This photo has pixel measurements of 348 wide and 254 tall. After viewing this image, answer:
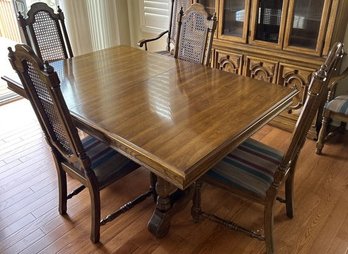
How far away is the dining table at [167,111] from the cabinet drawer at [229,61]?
0.81 m

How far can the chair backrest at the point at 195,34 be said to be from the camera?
218 cm

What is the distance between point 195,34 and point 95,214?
1.44 meters

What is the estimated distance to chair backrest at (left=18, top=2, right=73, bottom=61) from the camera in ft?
7.45

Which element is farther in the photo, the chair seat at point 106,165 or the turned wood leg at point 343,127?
the turned wood leg at point 343,127

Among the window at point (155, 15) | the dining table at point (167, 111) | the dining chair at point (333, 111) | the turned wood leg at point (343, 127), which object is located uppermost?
the window at point (155, 15)

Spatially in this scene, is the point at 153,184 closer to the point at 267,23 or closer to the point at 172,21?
the point at 267,23

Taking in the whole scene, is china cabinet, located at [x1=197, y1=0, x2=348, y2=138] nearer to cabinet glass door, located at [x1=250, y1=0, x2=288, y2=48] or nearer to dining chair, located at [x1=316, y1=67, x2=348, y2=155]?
cabinet glass door, located at [x1=250, y1=0, x2=288, y2=48]

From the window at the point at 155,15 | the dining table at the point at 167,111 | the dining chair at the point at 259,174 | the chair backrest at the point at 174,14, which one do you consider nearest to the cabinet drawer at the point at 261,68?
the dining table at the point at 167,111

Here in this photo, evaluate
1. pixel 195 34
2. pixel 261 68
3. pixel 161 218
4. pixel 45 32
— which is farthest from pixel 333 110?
pixel 45 32

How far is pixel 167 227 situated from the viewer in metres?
1.72

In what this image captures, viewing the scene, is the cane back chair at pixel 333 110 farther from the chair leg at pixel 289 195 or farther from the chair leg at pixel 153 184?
the chair leg at pixel 153 184

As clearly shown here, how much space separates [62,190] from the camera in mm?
1839

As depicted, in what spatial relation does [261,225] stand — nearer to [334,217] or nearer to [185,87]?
[334,217]

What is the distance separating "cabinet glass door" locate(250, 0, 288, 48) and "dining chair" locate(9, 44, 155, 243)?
5.45 feet
